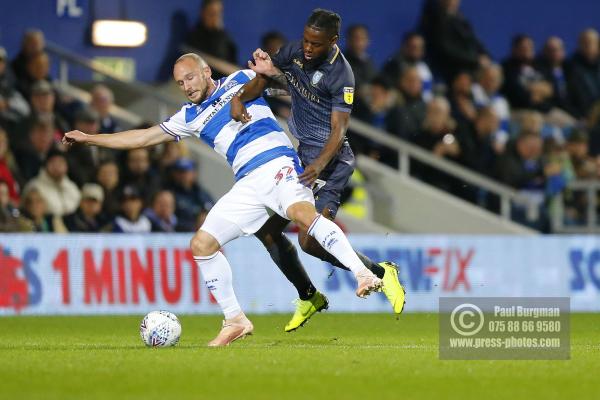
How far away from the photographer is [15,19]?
18.4m

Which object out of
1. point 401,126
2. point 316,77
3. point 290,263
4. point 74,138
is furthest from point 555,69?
point 74,138

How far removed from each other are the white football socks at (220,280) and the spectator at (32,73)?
23.5 feet

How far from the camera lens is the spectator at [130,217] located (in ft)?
50.9

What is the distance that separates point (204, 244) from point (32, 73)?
727cm

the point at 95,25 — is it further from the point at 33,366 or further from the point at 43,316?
the point at 33,366

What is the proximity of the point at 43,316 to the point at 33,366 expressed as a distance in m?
6.15

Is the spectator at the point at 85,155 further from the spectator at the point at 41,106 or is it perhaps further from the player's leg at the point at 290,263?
the player's leg at the point at 290,263

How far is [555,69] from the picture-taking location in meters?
19.9

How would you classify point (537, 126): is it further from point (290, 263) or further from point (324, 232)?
point (324, 232)

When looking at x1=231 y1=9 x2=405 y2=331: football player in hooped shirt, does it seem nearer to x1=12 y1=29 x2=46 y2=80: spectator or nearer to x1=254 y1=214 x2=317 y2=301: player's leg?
x1=254 y1=214 x2=317 y2=301: player's leg

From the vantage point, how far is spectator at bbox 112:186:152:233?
15.5 metres

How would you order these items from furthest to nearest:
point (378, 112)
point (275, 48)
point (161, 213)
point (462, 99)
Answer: point (462, 99)
point (378, 112)
point (275, 48)
point (161, 213)

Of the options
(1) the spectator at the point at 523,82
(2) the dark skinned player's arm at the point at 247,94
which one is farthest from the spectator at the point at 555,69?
(2) the dark skinned player's arm at the point at 247,94

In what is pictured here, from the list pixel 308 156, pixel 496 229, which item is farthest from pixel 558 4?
pixel 308 156
